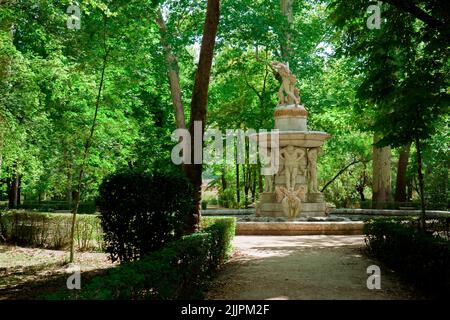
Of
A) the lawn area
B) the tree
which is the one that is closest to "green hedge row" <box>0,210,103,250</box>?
the lawn area

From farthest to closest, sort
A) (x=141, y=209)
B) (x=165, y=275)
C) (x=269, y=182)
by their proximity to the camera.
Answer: (x=269, y=182), (x=141, y=209), (x=165, y=275)

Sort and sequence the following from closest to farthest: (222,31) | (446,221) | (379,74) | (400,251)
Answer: (400,251) < (379,74) < (446,221) < (222,31)

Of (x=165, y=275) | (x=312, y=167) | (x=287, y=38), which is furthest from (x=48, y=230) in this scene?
(x=287, y=38)

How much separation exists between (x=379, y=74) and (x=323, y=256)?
4.51m

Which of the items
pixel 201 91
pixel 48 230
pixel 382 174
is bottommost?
pixel 48 230

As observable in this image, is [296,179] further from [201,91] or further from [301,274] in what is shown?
[301,274]

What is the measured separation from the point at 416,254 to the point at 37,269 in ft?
29.0

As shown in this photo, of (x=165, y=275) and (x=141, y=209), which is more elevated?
(x=141, y=209)

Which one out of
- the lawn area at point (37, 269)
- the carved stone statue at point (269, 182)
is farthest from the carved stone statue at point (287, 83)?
the lawn area at point (37, 269)

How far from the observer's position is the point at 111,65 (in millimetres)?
13023

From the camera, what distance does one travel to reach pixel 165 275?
16.7ft

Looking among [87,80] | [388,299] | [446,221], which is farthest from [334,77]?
[388,299]

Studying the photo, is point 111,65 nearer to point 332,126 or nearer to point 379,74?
point 379,74

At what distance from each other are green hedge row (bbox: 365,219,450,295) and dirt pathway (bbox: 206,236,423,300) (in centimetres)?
26
